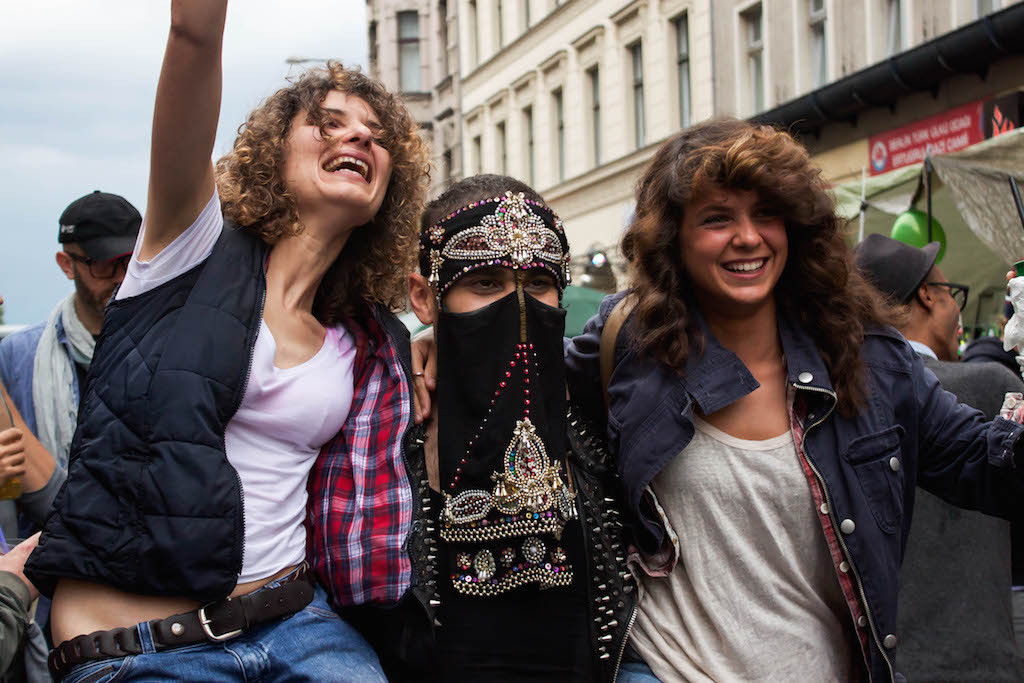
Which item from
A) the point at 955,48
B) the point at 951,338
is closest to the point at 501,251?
the point at 951,338

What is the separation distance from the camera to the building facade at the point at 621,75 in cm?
1429

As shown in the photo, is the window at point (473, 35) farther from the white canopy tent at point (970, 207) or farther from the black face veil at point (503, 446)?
the black face veil at point (503, 446)

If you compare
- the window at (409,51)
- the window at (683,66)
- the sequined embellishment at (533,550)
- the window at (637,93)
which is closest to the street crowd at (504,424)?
the sequined embellishment at (533,550)

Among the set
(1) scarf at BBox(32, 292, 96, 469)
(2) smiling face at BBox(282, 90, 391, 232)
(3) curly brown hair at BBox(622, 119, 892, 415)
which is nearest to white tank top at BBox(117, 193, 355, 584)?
(2) smiling face at BBox(282, 90, 391, 232)

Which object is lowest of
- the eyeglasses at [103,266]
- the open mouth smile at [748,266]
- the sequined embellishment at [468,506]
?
the sequined embellishment at [468,506]

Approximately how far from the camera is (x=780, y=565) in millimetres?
2723

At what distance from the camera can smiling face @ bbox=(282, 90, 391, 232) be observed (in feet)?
8.79

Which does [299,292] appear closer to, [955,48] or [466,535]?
[466,535]

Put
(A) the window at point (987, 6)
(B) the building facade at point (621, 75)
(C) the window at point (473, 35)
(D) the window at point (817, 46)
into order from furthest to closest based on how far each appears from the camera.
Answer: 1. (C) the window at point (473, 35)
2. (D) the window at point (817, 46)
3. (B) the building facade at point (621, 75)
4. (A) the window at point (987, 6)

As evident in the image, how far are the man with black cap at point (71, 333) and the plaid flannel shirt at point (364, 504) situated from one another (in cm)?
177

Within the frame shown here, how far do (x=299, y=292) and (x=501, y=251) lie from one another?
1.75 ft

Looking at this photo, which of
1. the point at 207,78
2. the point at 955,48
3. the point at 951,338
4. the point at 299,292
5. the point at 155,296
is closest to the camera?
the point at 207,78

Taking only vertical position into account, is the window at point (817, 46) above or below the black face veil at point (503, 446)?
above

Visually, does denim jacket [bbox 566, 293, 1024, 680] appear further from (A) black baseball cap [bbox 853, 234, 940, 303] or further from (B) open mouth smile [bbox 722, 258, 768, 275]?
(A) black baseball cap [bbox 853, 234, 940, 303]
